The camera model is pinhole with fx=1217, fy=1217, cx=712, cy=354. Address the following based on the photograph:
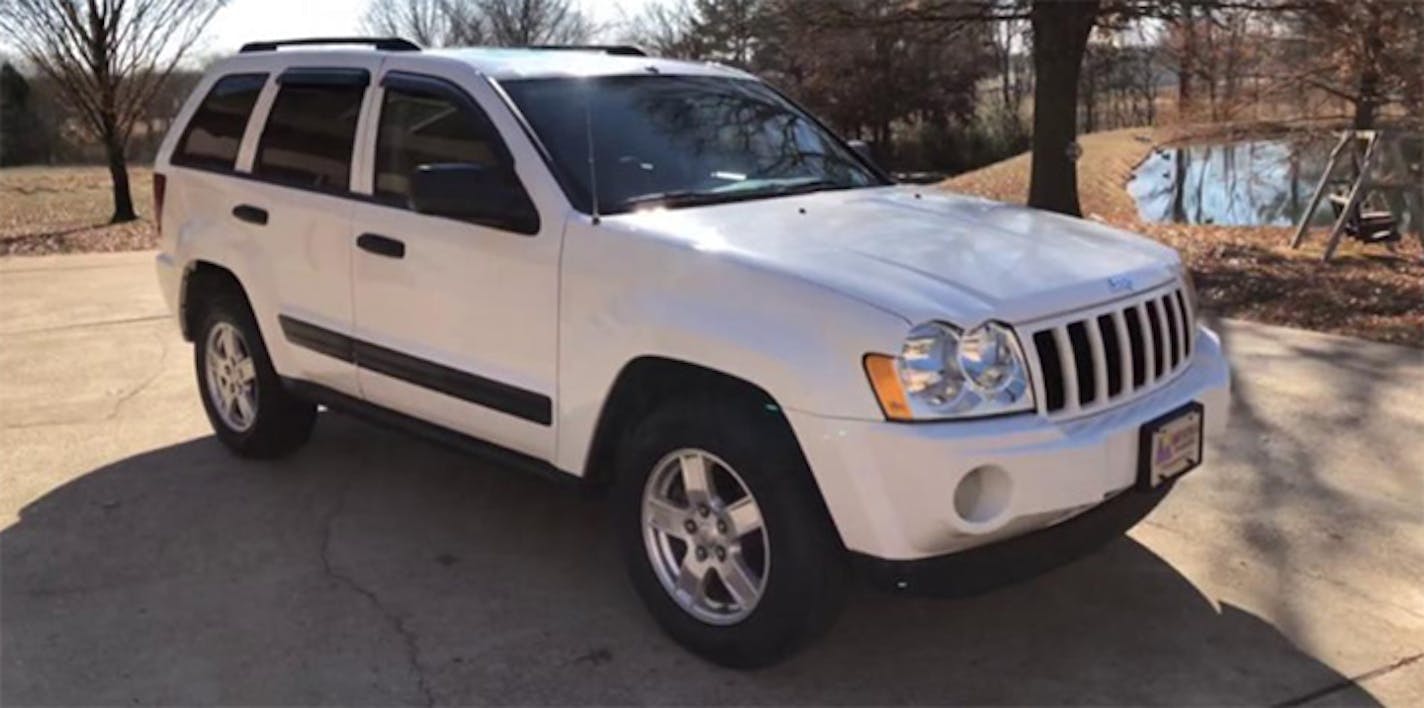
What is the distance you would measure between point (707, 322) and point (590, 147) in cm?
104

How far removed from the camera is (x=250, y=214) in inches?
200

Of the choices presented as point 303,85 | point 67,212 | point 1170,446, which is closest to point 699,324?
point 1170,446

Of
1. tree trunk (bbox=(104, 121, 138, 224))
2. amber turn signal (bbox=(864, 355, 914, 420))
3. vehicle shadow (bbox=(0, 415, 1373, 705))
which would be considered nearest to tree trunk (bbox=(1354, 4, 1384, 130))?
vehicle shadow (bbox=(0, 415, 1373, 705))

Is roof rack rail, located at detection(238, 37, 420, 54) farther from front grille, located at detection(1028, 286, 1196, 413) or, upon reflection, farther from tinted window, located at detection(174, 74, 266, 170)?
front grille, located at detection(1028, 286, 1196, 413)

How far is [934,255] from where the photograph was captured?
11.4ft

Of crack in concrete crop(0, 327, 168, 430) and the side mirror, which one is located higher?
the side mirror

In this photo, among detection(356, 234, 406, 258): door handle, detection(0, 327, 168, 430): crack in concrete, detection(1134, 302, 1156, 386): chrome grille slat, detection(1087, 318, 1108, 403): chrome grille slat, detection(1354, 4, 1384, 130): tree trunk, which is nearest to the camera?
detection(1087, 318, 1108, 403): chrome grille slat

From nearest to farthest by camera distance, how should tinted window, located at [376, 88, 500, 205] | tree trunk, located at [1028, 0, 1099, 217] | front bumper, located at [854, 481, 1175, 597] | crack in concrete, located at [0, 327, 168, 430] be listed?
1. front bumper, located at [854, 481, 1175, 597]
2. tinted window, located at [376, 88, 500, 205]
3. crack in concrete, located at [0, 327, 168, 430]
4. tree trunk, located at [1028, 0, 1099, 217]

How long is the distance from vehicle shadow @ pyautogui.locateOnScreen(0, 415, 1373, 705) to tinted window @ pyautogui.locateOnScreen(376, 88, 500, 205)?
1.32 meters

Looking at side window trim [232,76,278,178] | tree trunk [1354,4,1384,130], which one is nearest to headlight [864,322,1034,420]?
side window trim [232,76,278,178]

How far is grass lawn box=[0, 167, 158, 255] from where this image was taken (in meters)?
14.9

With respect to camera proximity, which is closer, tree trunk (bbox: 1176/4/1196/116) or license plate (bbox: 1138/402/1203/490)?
license plate (bbox: 1138/402/1203/490)

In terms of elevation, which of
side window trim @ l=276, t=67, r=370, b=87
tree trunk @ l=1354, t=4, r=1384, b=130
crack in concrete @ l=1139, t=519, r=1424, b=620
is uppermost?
tree trunk @ l=1354, t=4, r=1384, b=130

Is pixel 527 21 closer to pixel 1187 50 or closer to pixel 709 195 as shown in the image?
pixel 1187 50
